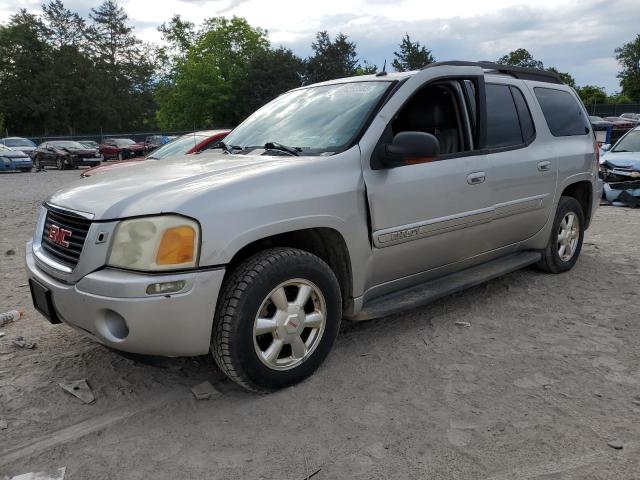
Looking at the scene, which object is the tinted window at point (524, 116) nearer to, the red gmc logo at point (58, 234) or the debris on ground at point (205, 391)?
the debris on ground at point (205, 391)

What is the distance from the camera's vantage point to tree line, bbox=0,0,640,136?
52.7 metres

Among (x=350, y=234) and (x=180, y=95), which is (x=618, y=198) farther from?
(x=180, y=95)

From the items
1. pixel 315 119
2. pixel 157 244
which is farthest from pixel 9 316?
pixel 315 119

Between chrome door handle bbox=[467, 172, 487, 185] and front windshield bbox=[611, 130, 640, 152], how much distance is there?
8.61 meters

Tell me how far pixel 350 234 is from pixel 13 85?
64880 mm

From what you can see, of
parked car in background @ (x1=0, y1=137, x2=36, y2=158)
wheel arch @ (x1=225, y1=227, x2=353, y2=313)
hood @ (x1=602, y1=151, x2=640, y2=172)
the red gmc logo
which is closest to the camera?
the red gmc logo

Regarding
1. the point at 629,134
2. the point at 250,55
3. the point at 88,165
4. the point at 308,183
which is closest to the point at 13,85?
the point at 250,55

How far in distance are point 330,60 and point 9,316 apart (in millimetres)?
54111

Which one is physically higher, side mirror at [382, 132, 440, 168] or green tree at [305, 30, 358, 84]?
green tree at [305, 30, 358, 84]

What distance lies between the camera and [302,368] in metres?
3.13

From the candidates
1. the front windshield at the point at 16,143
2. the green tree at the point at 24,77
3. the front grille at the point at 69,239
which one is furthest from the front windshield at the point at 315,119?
the green tree at the point at 24,77

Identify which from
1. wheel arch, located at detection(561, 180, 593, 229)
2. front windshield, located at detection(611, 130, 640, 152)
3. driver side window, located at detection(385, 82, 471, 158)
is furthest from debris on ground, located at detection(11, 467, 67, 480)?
front windshield, located at detection(611, 130, 640, 152)

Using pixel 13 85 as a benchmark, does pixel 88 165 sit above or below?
below

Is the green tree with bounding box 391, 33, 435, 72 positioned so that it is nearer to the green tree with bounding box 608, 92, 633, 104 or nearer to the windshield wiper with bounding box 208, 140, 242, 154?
the green tree with bounding box 608, 92, 633, 104
